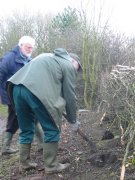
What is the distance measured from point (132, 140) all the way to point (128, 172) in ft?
1.60

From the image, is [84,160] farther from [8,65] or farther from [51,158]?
[8,65]

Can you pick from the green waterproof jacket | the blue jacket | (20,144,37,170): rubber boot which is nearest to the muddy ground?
(20,144,37,170): rubber boot

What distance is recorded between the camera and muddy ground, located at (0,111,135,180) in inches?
187

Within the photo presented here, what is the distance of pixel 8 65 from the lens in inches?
233

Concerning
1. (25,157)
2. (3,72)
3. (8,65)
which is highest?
(8,65)

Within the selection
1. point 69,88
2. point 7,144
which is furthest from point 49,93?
point 7,144

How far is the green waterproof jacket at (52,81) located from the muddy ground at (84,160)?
0.78 meters

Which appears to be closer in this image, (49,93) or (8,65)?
(49,93)

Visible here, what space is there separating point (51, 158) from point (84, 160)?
0.62m

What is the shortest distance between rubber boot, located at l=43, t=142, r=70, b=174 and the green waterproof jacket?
0.36 m

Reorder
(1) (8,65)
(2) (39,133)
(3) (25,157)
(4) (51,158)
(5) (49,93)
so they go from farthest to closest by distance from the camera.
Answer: (2) (39,133) < (1) (8,65) < (3) (25,157) < (4) (51,158) < (5) (49,93)

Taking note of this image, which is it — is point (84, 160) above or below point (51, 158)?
below

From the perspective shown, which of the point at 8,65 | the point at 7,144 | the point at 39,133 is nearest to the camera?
the point at 8,65

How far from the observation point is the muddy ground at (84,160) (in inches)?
187
